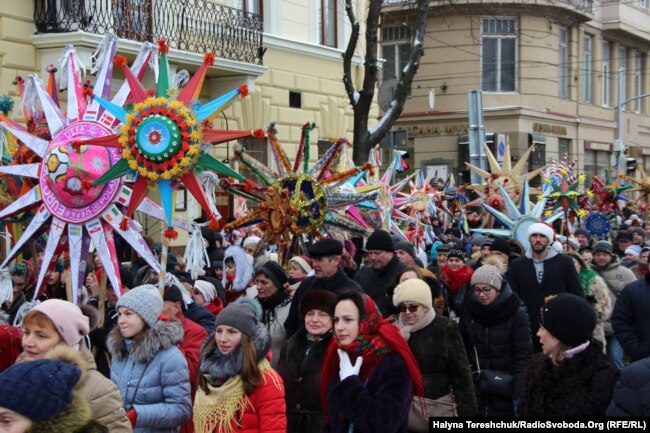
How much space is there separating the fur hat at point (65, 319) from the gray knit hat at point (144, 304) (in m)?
0.59

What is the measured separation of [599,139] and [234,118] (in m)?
21.9

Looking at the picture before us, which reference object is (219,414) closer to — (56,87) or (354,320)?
(354,320)

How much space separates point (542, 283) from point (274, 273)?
101 inches

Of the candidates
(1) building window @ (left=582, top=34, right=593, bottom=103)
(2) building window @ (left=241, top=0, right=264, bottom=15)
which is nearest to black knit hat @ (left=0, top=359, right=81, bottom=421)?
(2) building window @ (left=241, top=0, right=264, bottom=15)

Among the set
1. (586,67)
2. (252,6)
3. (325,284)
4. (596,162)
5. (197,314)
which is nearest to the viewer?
(197,314)

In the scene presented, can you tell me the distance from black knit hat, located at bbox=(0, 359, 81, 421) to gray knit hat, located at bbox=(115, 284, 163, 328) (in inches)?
66.4

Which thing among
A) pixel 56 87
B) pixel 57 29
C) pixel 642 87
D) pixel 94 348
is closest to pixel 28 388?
pixel 94 348

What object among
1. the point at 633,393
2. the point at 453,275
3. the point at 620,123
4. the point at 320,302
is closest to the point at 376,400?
the point at 320,302

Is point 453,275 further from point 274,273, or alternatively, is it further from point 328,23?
point 328,23

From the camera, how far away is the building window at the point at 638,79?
3834 cm

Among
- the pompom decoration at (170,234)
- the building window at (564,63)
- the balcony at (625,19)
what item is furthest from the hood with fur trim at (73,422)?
the balcony at (625,19)

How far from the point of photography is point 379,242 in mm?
8016

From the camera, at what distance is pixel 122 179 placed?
23.8ft

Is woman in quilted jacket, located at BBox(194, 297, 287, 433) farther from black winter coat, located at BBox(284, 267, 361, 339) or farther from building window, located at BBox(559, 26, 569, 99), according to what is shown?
building window, located at BBox(559, 26, 569, 99)
